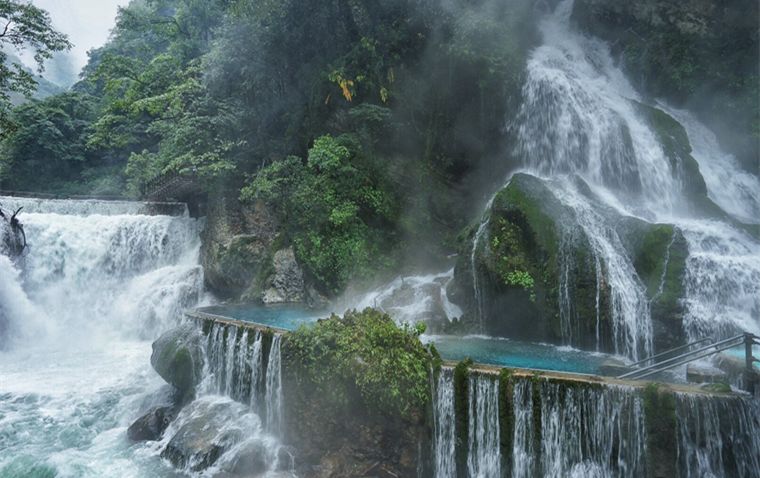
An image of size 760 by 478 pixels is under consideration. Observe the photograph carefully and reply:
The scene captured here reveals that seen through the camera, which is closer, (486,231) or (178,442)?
(178,442)

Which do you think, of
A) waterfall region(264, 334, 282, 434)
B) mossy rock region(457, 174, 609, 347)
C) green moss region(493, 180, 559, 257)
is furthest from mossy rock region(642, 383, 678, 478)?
waterfall region(264, 334, 282, 434)

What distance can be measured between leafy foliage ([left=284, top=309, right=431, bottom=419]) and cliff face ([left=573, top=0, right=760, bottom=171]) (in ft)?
54.1

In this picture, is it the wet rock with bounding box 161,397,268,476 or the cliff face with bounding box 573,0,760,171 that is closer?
the wet rock with bounding box 161,397,268,476

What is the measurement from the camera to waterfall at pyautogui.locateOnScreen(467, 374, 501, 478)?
23.5ft

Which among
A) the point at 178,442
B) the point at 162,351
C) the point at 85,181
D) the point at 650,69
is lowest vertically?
the point at 178,442

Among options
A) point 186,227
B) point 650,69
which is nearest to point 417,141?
point 650,69

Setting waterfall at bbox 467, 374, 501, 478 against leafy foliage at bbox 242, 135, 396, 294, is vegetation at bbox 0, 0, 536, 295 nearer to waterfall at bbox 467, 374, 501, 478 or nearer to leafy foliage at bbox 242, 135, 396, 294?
leafy foliage at bbox 242, 135, 396, 294

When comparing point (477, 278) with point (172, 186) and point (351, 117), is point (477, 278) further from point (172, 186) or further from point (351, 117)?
point (172, 186)

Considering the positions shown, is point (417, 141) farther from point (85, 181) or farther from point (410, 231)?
point (85, 181)

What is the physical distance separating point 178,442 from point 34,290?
1277 centimetres

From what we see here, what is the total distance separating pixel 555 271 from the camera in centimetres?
1122

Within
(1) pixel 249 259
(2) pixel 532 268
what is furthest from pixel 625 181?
(1) pixel 249 259

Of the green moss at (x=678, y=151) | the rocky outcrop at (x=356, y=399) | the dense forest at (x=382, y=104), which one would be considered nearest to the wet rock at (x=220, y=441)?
the rocky outcrop at (x=356, y=399)

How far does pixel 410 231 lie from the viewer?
16953mm
